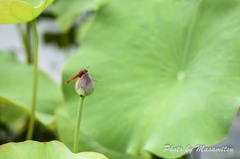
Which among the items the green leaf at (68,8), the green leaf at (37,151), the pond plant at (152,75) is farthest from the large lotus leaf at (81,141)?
the green leaf at (68,8)

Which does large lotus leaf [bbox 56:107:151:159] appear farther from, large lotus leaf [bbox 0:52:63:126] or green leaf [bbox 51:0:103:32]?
green leaf [bbox 51:0:103:32]

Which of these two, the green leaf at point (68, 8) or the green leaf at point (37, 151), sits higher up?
the green leaf at point (68, 8)

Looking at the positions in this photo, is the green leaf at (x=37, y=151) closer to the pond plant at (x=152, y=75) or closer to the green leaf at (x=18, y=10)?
the pond plant at (x=152, y=75)

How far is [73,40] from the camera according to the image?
6.40 ft

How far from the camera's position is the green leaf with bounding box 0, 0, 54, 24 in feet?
1.92

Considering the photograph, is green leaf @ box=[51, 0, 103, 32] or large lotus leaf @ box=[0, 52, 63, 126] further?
green leaf @ box=[51, 0, 103, 32]

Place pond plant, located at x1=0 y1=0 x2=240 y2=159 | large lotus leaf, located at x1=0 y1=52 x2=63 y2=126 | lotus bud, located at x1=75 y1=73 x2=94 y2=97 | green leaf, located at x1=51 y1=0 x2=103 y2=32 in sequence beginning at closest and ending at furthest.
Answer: lotus bud, located at x1=75 y1=73 x2=94 y2=97
pond plant, located at x1=0 y1=0 x2=240 y2=159
large lotus leaf, located at x1=0 y1=52 x2=63 y2=126
green leaf, located at x1=51 y1=0 x2=103 y2=32

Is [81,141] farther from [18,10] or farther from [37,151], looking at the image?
[18,10]

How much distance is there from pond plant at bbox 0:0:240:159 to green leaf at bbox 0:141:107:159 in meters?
0.15

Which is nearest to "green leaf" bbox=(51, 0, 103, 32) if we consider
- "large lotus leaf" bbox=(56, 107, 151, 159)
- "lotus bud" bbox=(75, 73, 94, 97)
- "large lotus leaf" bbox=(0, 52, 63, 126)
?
"large lotus leaf" bbox=(0, 52, 63, 126)

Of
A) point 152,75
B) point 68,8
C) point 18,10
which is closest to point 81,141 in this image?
point 152,75

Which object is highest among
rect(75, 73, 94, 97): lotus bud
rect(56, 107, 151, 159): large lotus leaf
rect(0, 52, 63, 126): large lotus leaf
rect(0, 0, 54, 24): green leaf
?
rect(0, 0, 54, 24): green leaf

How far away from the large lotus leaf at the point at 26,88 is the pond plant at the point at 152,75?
4cm

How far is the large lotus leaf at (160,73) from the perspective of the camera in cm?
67
